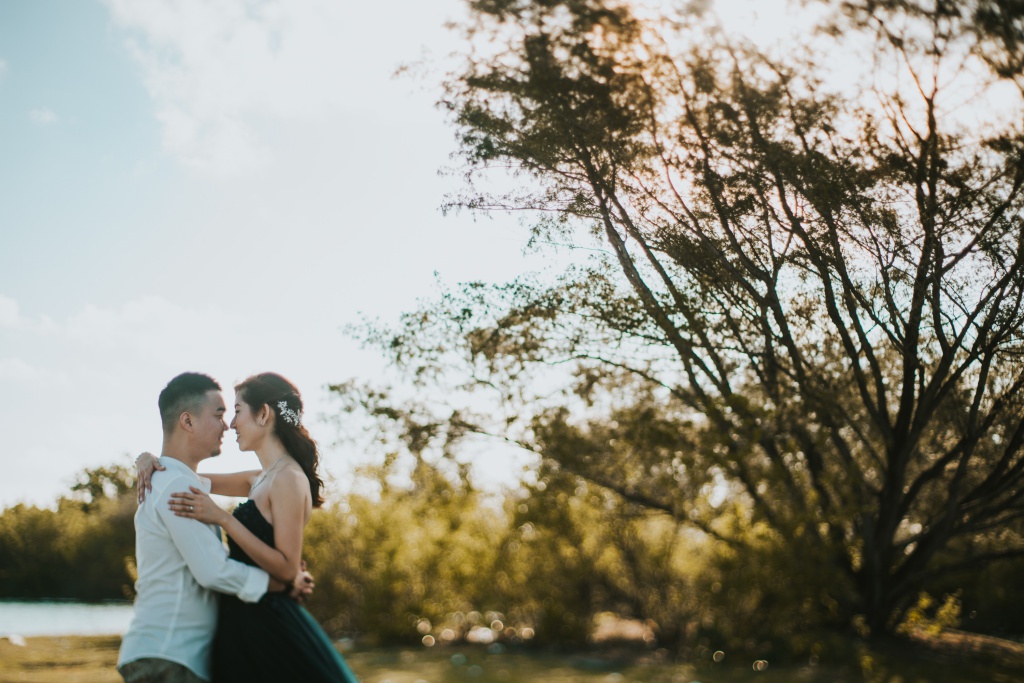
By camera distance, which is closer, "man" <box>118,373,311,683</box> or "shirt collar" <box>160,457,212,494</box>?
"man" <box>118,373,311,683</box>

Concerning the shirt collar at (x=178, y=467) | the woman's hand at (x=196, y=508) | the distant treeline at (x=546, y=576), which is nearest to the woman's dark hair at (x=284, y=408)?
Answer: the shirt collar at (x=178, y=467)

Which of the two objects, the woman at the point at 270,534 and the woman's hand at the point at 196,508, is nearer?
the woman's hand at the point at 196,508

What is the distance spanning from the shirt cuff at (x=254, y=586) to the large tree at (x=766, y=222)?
13.7 feet

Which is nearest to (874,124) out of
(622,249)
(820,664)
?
(622,249)

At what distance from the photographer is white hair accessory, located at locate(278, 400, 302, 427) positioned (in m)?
3.35

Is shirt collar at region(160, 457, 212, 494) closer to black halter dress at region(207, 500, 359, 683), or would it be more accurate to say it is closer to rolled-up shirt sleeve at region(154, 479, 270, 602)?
rolled-up shirt sleeve at region(154, 479, 270, 602)

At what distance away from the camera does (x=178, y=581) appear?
2828 mm

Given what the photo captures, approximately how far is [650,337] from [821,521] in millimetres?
3037

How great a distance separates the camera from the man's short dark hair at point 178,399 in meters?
3.03

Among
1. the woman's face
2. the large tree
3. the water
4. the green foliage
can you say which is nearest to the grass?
the water

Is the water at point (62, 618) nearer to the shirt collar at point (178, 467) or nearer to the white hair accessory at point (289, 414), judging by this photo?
the white hair accessory at point (289, 414)

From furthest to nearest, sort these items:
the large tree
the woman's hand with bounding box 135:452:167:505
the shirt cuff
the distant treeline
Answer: the distant treeline, the large tree, the woman's hand with bounding box 135:452:167:505, the shirt cuff

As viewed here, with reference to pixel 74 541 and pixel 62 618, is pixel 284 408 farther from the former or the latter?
pixel 62 618

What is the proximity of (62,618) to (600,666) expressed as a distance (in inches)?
244
